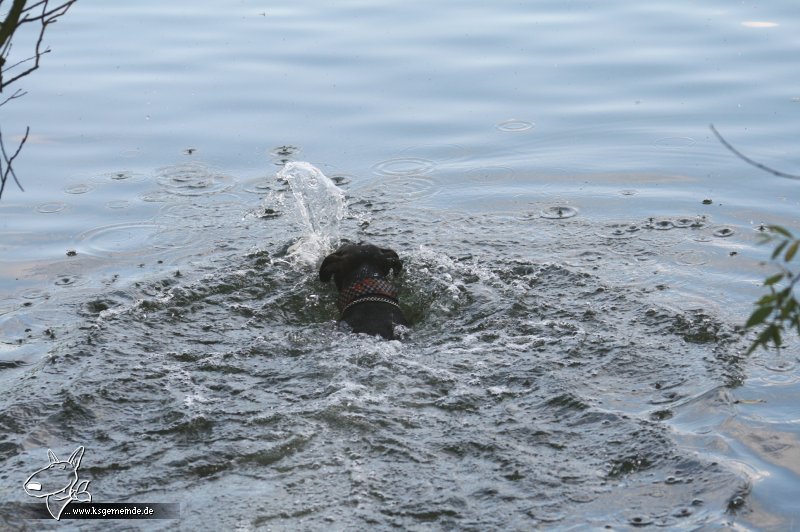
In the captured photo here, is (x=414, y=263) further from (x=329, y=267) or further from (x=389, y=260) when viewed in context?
(x=329, y=267)

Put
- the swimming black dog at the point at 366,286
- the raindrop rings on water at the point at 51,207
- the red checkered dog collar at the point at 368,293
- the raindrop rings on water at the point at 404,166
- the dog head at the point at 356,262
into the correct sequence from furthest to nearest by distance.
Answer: the raindrop rings on water at the point at 404,166
the raindrop rings on water at the point at 51,207
the dog head at the point at 356,262
the red checkered dog collar at the point at 368,293
the swimming black dog at the point at 366,286

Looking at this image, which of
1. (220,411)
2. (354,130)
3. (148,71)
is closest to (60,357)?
(220,411)

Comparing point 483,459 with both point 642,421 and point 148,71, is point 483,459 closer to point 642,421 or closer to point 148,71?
point 642,421

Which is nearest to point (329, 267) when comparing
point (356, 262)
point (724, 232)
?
point (356, 262)

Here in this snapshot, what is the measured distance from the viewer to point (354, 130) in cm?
1241

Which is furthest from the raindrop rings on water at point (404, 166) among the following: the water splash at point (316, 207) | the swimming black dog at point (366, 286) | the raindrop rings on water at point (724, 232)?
the raindrop rings on water at point (724, 232)

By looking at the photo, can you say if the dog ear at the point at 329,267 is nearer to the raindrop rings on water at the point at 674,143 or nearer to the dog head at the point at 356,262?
the dog head at the point at 356,262

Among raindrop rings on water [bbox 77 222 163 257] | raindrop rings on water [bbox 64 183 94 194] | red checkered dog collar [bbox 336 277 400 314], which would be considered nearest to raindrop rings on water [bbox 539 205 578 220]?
red checkered dog collar [bbox 336 277 400 314]

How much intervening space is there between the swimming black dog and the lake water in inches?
8.8

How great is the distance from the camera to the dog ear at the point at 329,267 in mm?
8844

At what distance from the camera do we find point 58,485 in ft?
19.1

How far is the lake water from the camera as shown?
584 centimetres

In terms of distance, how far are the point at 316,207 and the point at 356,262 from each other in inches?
66.9

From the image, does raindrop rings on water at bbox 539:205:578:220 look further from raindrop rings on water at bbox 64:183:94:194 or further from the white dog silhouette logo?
the white dog silhouette logo
